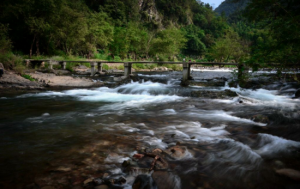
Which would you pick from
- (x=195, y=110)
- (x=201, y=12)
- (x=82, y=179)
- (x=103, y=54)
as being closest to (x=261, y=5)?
(x=195, y=110)

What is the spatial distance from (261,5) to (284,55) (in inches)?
56.4

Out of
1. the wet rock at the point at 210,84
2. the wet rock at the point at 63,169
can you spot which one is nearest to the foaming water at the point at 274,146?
the wet rock at the point at 63,169

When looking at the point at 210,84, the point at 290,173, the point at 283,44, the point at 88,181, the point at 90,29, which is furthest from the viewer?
the point at 90,29

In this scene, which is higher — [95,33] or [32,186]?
[95,33]

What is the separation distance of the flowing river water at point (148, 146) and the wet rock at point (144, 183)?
0.47 ft

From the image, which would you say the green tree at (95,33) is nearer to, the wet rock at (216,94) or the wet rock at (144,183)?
the wet rock at (216,94)

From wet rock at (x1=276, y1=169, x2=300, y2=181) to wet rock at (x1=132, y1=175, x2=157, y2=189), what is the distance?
1716 mm

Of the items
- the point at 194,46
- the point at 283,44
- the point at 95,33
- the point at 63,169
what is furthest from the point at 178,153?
the point at 194,46

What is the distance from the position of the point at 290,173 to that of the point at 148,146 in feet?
6.92

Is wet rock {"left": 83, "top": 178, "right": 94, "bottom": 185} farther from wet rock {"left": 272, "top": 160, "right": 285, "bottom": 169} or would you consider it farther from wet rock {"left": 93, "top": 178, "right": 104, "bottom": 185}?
wet rock {"left": 272, "top": 160, "right": 285, "bottom": 169}

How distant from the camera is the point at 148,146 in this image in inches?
133

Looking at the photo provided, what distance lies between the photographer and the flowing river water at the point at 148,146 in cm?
236

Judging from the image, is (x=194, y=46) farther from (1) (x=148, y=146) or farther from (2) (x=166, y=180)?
(2) (x=166, y=180)

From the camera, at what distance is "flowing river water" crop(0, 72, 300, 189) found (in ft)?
7.73
